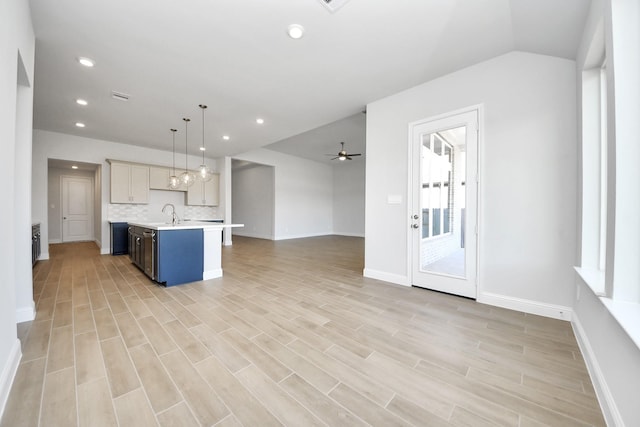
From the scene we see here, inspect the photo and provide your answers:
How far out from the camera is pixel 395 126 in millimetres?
3719

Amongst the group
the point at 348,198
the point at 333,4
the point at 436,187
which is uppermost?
the point at 333,4

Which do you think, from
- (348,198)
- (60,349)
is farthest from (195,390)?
(348,198)

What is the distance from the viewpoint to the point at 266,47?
2.69m

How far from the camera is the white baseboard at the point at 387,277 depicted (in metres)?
3.61

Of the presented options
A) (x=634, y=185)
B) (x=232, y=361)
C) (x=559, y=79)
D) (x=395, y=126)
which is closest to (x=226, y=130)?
(x=395, y=126)

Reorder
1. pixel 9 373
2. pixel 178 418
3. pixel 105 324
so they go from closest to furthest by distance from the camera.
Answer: pixel 178 418, pixel 9 373, pixel 105 324

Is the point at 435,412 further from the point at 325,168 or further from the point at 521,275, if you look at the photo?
the point at 325,168

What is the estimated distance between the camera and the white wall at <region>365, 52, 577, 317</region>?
8.09 feet

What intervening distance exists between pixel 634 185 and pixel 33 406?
11.8ft

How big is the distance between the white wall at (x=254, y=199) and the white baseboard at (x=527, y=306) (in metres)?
7.31

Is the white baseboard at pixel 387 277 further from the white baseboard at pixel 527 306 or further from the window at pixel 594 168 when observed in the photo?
the window at pixel 594 168

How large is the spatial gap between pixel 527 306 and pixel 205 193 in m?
8.11

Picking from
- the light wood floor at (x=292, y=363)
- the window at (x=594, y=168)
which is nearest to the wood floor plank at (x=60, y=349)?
the light wood floor at (x=292, y=363)

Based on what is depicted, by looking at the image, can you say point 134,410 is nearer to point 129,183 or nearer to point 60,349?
point 60,349
